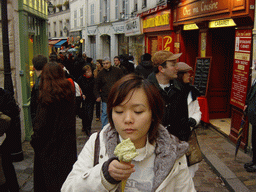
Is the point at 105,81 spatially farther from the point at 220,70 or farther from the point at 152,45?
the point at 152,45

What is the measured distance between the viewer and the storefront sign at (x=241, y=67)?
6.15 m

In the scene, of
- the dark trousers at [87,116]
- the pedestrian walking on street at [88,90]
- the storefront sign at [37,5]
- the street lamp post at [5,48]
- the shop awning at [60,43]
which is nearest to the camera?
the street lamp post at [5,48]

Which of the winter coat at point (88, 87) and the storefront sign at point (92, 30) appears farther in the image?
the storefront sign at point (92, 30)

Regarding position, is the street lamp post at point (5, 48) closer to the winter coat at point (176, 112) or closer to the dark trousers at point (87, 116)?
the dark trousers at point (87, 116)

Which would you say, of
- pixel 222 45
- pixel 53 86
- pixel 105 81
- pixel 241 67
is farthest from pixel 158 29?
pixel 53 86

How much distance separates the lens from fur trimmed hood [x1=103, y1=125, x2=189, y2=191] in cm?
162

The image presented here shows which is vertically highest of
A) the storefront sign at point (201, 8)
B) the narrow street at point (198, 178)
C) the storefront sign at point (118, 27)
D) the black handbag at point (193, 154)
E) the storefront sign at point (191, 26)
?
the storefront sign at point (118, 27)

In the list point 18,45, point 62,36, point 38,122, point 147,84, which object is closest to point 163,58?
point 38,122

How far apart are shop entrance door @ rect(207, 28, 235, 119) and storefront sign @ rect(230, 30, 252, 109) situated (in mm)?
1727

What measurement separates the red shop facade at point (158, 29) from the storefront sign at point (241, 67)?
5.61 meters

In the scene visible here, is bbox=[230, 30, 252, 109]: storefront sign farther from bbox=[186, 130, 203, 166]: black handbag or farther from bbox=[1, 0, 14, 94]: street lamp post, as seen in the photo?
bbox=[1, 0, 14, 94]: street lamp post

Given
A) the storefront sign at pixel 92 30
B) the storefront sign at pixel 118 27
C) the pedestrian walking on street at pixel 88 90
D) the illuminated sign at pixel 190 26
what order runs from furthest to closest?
the storefront sign at pixel 92 30 < the storefront sign at pixel 118 27 < the illuminated sign at pixel 190 26 < the pedestrian walking on street at pixel 88 90

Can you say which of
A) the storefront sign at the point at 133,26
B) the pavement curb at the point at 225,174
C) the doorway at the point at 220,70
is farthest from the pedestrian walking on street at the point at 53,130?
the storefront sign at the point at 133,26

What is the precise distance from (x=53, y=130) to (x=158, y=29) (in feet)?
35.5
